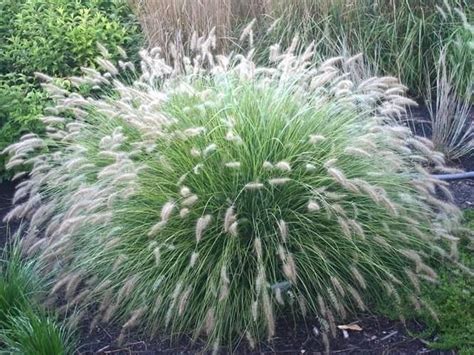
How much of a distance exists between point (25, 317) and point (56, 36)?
355cm

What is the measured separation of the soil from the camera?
384 cm

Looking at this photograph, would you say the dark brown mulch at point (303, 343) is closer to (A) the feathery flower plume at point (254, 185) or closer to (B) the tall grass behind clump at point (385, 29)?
(A) the feathery flower plume at point (254, 185)

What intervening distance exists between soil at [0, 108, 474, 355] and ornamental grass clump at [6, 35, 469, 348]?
0.07m

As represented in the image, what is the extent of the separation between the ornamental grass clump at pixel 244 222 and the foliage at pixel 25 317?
16 cm

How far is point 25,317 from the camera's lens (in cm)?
385

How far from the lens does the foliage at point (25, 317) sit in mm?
3695

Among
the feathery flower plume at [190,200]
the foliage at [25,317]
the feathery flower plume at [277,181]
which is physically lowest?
the foliage at [25,317]

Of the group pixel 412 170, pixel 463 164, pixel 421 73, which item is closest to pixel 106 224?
pixel 412 170

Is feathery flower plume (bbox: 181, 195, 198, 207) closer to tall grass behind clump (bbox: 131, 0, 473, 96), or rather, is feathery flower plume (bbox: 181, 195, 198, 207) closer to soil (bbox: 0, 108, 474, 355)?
soil (bbox: 0, 108, 474, 355)

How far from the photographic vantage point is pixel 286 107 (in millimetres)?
4383

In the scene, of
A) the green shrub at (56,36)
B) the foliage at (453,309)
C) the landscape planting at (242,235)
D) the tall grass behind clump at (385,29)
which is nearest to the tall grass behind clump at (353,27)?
the tall grass behind clump at (385,29)

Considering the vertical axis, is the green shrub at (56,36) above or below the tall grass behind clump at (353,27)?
above

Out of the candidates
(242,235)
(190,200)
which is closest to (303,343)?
(242,235)

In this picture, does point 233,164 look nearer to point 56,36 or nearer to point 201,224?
point 201,224
